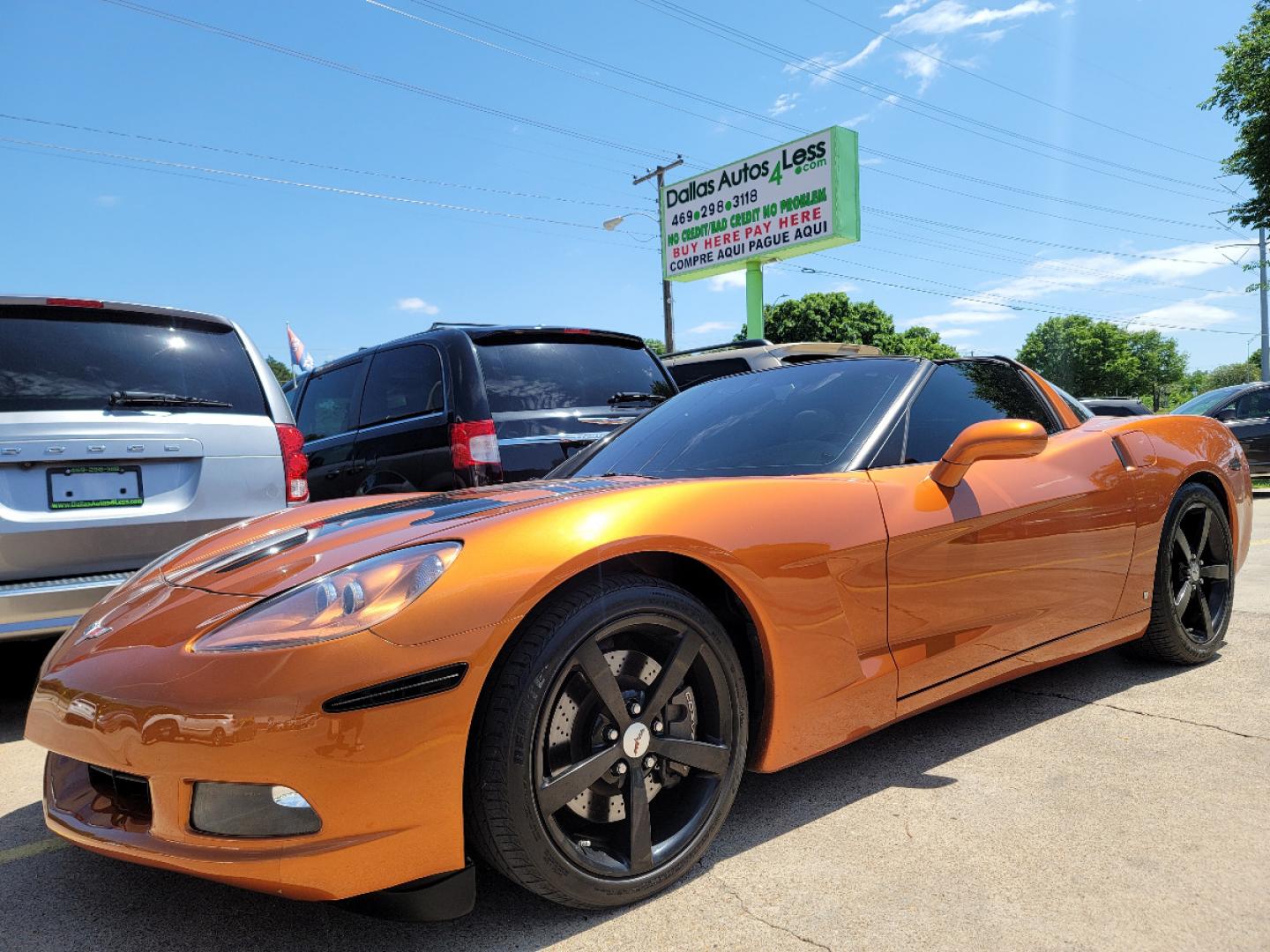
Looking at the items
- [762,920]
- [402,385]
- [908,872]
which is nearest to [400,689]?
[762,920]

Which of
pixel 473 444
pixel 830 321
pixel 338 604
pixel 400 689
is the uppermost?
pixel 830 321

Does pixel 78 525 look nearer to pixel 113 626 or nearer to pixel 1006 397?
pixel 113 626

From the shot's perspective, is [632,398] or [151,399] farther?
[632,398]

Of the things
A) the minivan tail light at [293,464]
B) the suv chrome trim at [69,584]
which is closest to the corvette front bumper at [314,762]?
the suv chrome trim at [69,584]

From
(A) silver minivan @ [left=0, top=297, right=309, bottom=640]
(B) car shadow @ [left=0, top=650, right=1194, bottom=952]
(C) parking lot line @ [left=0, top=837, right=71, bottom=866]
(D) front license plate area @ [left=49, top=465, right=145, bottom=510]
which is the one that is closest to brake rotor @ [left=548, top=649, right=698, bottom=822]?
(B) car shadow @ [left=0, top=650, right=1194, bottom=952]

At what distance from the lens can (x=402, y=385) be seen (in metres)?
5.21

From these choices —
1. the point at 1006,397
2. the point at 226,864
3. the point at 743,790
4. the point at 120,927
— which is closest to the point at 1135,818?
the point at 743,790

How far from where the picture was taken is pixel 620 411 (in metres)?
5.23

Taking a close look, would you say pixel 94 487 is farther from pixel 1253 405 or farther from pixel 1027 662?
pixel 1253 405

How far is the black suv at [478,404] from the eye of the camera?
15.5 ft

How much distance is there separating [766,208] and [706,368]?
1682 centimetres

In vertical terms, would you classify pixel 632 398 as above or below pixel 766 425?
above

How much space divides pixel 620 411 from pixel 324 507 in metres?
2.55

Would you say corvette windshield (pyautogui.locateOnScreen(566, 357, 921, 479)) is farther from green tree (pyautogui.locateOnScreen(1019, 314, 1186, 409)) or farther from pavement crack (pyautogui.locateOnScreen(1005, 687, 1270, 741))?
green tree (pyautogui.locateOnScreen(1019, 314, 1186, 409))
